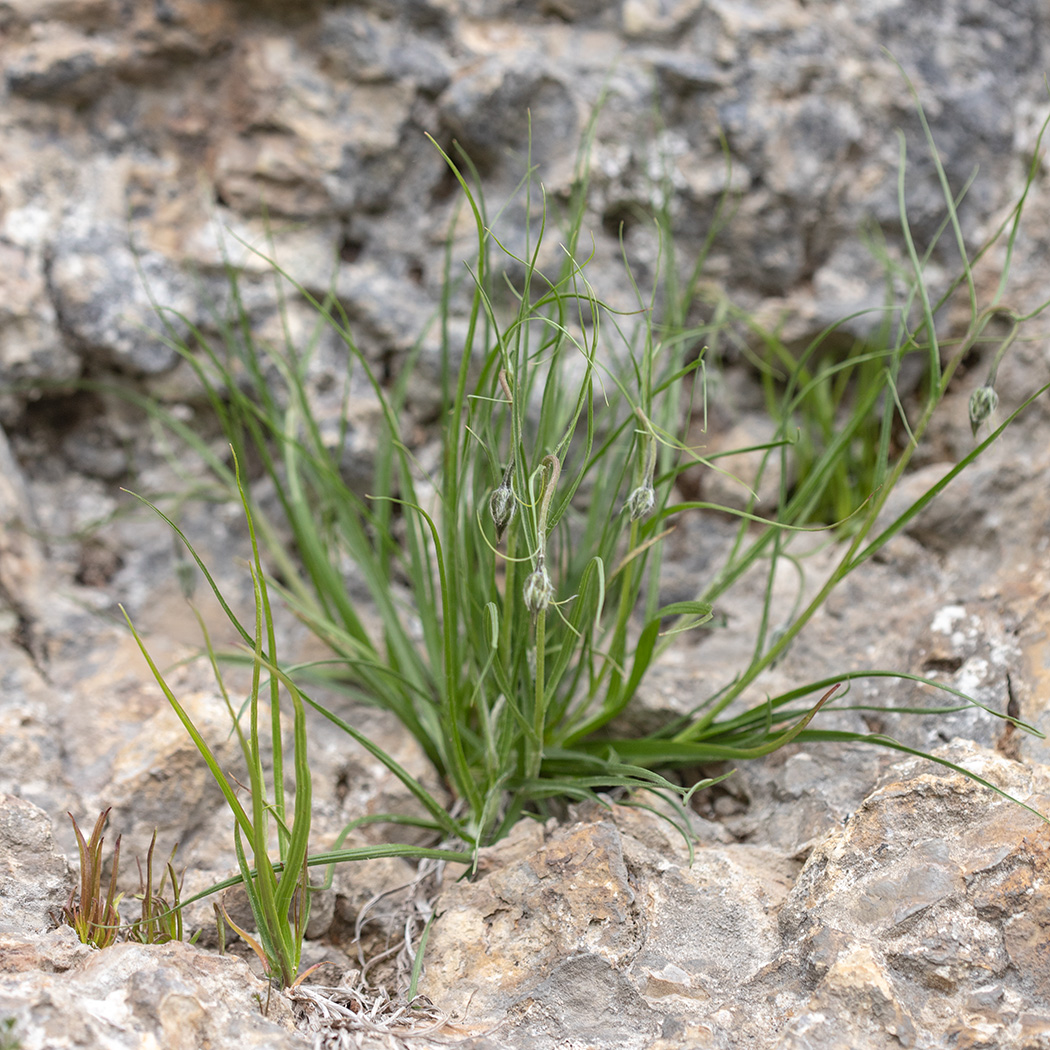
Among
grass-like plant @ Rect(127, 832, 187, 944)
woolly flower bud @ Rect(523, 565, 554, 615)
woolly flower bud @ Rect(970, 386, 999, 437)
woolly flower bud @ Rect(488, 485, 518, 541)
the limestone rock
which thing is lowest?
grass-like plant @ Rect(127, 832, 187, 944)

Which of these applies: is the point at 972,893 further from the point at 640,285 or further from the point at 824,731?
the point at 640,285

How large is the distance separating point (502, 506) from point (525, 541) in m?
0.14

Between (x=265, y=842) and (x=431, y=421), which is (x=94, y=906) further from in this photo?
(x=431, y=421)

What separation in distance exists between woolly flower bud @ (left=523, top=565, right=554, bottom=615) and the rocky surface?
0.33 meters

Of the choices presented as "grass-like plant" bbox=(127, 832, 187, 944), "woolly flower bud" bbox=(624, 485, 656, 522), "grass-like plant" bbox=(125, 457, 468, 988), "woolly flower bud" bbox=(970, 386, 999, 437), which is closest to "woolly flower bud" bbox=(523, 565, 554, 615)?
"woolly flower bud" bbox=(624, 485, 656, 522)

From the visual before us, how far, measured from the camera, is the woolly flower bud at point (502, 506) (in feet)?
3.11

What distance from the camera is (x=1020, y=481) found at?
58.5 inches

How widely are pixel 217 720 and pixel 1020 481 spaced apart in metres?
1.45

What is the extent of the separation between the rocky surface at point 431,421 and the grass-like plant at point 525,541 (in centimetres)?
8

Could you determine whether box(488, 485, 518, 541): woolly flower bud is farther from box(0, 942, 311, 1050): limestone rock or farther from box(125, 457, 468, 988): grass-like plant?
box(0, 942, 311, 1050): limestone rock

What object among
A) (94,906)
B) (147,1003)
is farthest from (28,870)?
(147,1003)

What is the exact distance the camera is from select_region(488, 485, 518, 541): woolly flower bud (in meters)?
0.95

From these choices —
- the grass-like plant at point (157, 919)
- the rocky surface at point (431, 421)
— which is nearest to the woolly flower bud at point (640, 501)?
the rocky surface at point (431, 421)

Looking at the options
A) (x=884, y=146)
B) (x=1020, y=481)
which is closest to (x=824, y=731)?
(x=1020, y=481)
